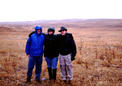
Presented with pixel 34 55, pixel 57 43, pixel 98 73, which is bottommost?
pixel 98 73

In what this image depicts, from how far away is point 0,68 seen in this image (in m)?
6.42

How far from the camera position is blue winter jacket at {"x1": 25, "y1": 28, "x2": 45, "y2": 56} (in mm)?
4702

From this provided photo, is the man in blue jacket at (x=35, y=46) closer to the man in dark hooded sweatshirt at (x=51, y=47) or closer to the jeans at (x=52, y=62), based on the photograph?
the man in dark hooded sweatshirt at (x=51, y=47)

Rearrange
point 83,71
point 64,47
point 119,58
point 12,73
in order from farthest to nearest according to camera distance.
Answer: point 119,58
point 83,71
point 12,73
point 64,47

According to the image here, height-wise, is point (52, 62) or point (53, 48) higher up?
point (53, 48)

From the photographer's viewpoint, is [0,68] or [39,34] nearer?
[39,34]

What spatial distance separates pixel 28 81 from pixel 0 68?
2.04 meters

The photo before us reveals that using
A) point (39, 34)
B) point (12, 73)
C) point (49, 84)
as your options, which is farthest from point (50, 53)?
point (12, 73)

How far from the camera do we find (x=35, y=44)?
4727 millimetres

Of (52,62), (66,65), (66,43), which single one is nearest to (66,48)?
(66,43)

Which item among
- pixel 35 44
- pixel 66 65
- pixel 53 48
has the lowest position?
pixel 66 65

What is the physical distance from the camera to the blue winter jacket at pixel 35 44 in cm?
470

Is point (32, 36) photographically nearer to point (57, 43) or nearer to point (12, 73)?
point (57, 43)

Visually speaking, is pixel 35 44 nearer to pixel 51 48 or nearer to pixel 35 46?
pixel 35 46
